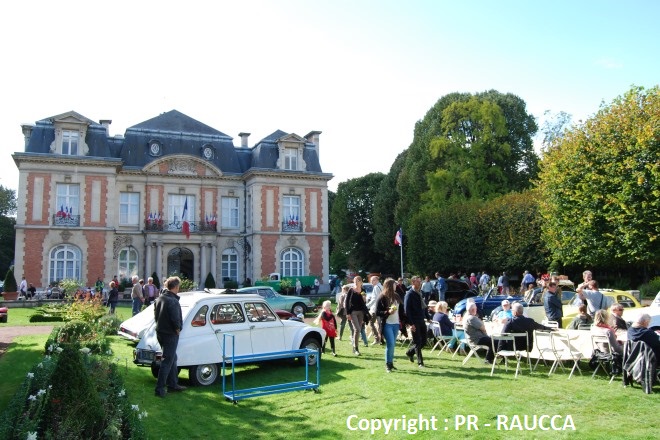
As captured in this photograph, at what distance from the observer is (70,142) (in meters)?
33.1

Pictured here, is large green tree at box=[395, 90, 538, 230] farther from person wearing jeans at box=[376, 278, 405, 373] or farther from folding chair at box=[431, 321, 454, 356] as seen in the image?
person wearing jeans at box=[376, 278, 405, 373]

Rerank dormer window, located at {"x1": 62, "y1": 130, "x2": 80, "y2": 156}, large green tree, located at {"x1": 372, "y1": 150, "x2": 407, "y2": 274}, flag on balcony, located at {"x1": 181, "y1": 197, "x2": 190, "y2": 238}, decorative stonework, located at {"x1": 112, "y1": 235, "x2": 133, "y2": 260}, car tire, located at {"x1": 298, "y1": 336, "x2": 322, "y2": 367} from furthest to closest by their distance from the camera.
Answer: large green tree, located at {"x1": 372, "y1": 150, "x2": 407, "y2": 274}, flag on balcony, located at {"x1": 181, "y1": 197, "x2": 190, "y2": 238}, decorative stonework, located at {"x1": 112, "y1": 235, "x2": 133, "y2": 260}, dormer window, located at {"x1": 62, "y1": 130, "x2": 80, "y2": 156}, car tire, located at {"x1": 298, "y1": 336, "x2": 322, "y2": 367}

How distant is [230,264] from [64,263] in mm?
9883

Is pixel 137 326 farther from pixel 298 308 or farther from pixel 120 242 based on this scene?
pixel 120 242

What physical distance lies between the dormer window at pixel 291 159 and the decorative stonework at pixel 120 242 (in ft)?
35.2

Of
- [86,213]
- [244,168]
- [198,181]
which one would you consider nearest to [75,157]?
[86,213]

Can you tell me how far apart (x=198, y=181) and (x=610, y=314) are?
2968 centimetres

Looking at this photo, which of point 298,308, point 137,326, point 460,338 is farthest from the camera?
point 298,308

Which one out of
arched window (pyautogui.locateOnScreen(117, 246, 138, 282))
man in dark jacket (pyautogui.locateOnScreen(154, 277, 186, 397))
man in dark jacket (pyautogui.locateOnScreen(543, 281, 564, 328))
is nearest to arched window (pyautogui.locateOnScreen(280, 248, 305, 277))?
arched window (pyautogui.locateOnScreen(117, 246, 138, 282))

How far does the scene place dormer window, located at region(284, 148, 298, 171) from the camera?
37.8 meters

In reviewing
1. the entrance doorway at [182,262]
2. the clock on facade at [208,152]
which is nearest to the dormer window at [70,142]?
the clock on facade at [208,152]

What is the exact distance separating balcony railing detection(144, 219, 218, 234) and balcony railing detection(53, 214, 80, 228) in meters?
3.94

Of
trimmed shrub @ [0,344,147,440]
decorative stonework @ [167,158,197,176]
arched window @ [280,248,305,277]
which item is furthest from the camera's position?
arched window @ [280,248,305,277]

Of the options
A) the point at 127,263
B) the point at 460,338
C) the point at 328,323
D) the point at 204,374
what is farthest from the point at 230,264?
the point at 204,374
